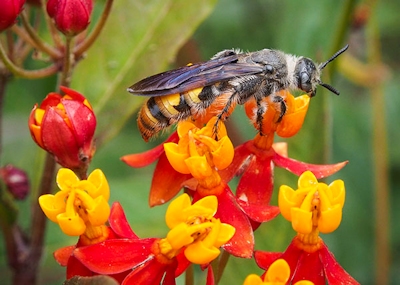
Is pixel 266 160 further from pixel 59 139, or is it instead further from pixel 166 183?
pixel 59 139

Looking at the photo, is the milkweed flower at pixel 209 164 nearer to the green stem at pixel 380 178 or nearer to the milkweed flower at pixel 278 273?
the milkweed flower at pixel 278 273

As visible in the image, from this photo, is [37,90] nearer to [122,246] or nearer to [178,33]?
[178,33]

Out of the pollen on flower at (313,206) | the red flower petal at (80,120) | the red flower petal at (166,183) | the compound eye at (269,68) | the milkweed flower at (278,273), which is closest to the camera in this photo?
the milkweed flower at (278,273)

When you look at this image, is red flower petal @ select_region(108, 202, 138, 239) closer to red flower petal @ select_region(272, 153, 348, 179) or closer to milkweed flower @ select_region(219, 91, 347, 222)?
milkweed flower @ select_region(219, 91, 347, 222)

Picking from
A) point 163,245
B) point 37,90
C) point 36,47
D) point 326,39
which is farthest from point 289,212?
point 37,90

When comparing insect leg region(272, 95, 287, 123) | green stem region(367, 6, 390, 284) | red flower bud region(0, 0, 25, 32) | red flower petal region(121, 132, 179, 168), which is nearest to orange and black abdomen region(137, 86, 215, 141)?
red flower petal region(121, 132, 179, 168)

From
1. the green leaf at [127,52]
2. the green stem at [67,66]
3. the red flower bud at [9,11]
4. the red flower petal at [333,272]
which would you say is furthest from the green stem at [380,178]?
the red flower bud at [9,11]

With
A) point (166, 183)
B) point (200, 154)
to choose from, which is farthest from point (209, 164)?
point (166, 183)
